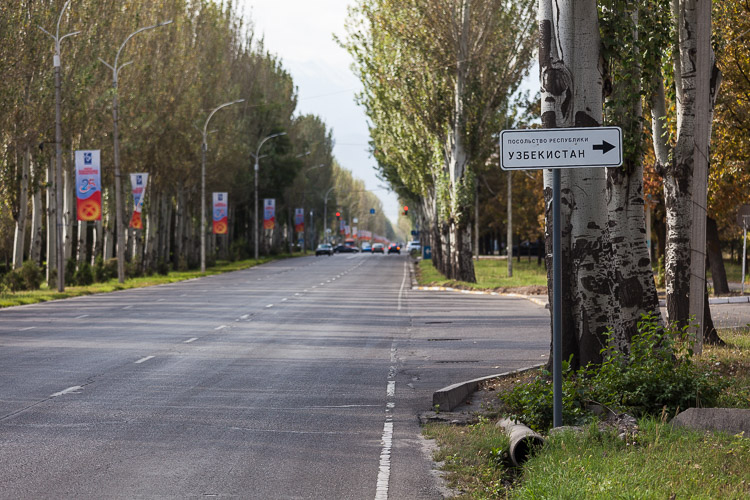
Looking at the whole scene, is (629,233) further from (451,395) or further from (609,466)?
(609,466)

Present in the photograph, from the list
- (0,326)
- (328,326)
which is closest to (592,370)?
(328,326)

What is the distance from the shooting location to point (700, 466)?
766cm

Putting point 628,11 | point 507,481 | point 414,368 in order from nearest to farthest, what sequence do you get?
1. point 507,481
2. point 628,11
3. point 414,368

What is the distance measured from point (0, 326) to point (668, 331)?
56.4 feet

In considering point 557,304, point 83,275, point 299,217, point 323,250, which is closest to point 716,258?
point 83,275

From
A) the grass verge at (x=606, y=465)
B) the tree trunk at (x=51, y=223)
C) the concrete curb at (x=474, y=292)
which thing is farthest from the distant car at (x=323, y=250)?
the grass verge at (x=606, y=465)

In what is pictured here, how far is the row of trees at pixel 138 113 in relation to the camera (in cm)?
4484

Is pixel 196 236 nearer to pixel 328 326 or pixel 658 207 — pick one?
pixel 658 207

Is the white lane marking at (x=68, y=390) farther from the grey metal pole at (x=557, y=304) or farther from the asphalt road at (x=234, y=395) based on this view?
the grey metal pole at (x=557, y=304)

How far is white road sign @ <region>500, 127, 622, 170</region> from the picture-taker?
8.92 meters

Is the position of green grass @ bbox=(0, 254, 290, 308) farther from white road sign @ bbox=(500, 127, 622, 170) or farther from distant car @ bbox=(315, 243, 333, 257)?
distant car @ bbox=(315, 243, 333, 257)

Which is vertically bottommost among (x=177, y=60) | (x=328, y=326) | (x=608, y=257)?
(x=328, y=326)

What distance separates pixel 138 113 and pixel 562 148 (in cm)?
4919

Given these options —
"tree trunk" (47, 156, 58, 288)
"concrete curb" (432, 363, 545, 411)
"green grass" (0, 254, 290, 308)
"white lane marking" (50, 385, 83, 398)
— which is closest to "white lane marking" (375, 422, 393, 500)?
"concrete curb" (432, 363, 545, 411)
